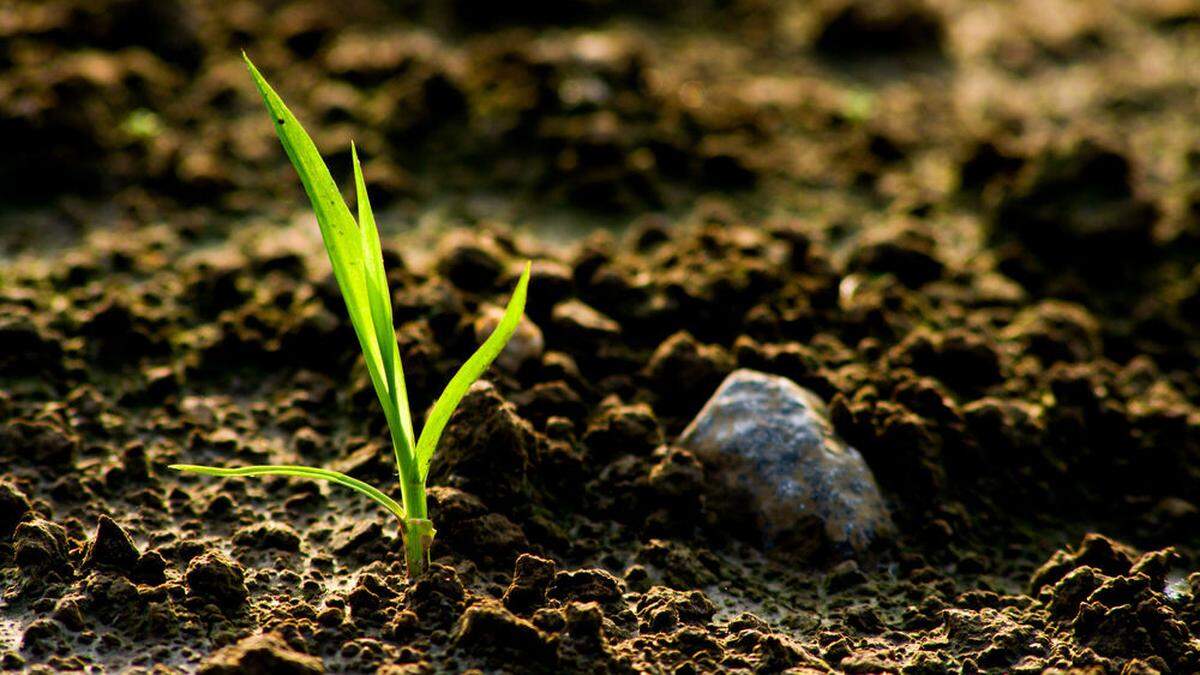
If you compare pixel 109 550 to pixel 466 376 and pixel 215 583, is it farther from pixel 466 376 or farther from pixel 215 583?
pixel 466 376

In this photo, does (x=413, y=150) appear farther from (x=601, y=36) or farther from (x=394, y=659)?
(x=394, y=659)

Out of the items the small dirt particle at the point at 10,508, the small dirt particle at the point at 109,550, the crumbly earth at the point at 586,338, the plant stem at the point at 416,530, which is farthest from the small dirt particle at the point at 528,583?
the small dirt particle at the point at 10,508

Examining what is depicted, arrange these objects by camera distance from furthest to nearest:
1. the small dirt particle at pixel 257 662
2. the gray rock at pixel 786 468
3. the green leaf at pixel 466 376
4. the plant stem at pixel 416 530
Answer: the gray rock at pixel 786 468 → the plant stem at pixel 416 530 → the green leaf at pixel 466 376 → the small dirt particle at pixel 257 662

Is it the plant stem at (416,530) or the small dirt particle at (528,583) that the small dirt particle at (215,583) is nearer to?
the plant stem at (416,530)

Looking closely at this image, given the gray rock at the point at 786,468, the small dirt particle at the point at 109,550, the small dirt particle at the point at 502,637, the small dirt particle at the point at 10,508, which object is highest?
the gray rock at the point at 786,468

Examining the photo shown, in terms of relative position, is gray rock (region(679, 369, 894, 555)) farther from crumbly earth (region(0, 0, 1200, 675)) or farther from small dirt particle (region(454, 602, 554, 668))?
small dirt particle (region(454, 602, 554, 668))

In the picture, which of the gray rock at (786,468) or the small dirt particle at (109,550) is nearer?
the small dirt particle at (109,550)

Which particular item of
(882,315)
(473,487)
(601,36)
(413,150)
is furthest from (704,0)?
(473,487)

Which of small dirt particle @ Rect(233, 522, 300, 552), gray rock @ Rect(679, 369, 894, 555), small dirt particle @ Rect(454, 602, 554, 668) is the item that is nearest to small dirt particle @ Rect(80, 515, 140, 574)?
small dirt particle @ Rect(233, 522, 300, 552)
